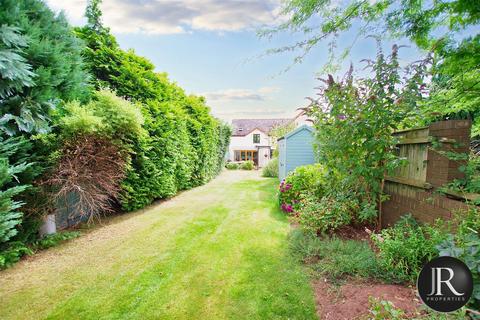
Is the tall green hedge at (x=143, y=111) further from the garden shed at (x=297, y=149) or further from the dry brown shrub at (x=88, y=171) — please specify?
the garden shed at (x=297, y=149)

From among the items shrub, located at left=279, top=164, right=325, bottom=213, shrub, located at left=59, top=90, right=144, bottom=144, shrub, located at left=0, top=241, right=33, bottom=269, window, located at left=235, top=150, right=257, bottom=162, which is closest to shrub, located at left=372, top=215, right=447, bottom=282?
shrub, located at left=279, top=164, right=325, bottom=213

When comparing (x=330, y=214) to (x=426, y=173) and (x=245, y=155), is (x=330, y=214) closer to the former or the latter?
(x=426, y=173)

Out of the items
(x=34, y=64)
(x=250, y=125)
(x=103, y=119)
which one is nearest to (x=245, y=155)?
(x=250, y=125)

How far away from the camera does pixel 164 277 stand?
2.81 meters

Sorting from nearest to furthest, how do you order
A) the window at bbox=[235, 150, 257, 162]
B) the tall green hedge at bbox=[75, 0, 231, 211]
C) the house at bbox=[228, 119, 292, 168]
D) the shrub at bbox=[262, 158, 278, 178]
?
the tall green hedge at bbox=[75, 0, 231, 211] < the shrub at bbox=[262, 158, 278, 178] < the house at bbox=[228, 119, 292, 168] < the window at bbox=[235, 150, 257, 162]

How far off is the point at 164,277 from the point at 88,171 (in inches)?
97.7

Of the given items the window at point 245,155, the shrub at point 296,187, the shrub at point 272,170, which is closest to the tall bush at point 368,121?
the shrub at point 296,187

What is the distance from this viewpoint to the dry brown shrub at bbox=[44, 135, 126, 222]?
357 cm

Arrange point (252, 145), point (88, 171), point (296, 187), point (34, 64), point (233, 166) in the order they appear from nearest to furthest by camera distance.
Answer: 1. point (34, 64)
2. point (88, 171)
3. point (296, 187)
4. point (233, 166)
5. point (252, 145)

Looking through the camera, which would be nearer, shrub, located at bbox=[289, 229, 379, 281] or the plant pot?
shrub, located at bbox=[289, 229, 379, 281]

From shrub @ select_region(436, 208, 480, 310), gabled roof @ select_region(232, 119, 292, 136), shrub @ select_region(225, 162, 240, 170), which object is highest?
gabled roof @ select_region(232, 119, 292, 136)

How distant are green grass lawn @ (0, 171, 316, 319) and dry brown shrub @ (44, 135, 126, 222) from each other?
2.79 feet

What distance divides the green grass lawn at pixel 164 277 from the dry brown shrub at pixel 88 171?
0.85 metres

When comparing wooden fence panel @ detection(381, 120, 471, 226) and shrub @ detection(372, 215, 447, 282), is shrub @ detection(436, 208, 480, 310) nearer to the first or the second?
shrub @ detection(372, 215, 447, 282)
